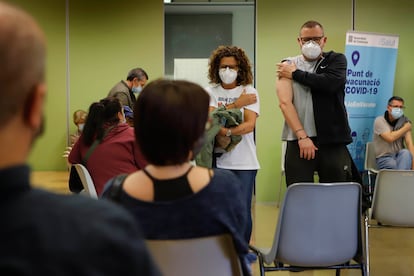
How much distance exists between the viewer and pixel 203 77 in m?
7.48

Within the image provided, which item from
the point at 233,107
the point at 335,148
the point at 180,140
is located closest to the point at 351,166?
the point at 335,148

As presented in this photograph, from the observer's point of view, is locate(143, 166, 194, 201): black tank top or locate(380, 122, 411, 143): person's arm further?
locate(380, 122, 411, 143): person's arm

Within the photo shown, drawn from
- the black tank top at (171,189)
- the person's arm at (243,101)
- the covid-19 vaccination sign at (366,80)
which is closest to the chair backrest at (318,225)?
the black tank top at (171,189)

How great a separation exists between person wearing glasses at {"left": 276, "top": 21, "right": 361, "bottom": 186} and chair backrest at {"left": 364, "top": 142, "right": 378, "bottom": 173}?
308 cm

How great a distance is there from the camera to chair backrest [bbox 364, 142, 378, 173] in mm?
6383

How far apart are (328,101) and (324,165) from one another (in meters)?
0.38

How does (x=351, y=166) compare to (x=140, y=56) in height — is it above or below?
below

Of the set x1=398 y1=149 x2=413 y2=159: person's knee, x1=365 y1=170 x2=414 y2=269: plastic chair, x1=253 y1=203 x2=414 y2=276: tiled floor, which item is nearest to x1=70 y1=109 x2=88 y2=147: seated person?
x1=253 y1=203 x2=414 y2=276: tiled floor

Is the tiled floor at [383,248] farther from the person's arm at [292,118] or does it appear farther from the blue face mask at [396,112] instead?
the blue face mask at [396,112]

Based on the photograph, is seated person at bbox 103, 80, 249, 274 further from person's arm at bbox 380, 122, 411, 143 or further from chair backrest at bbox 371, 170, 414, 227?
person's arm at bbox 380, 122, 411, 143

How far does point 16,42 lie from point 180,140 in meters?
0.91

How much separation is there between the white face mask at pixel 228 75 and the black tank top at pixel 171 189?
2139 millimetres

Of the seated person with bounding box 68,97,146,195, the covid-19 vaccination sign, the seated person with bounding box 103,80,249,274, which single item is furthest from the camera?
the covid-19 vaccination sign

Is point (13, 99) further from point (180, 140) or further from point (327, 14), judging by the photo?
point (327, 14)
